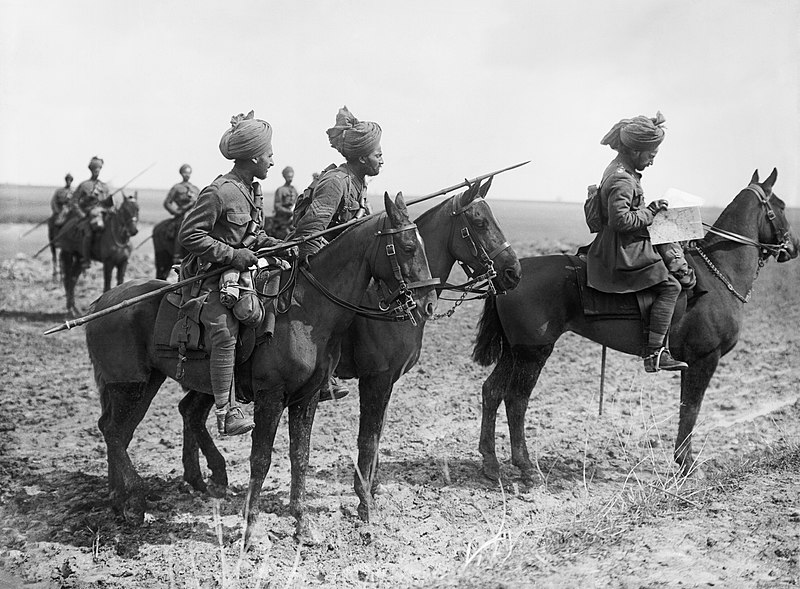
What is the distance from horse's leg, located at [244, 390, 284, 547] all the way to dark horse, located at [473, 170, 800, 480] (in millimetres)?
2119

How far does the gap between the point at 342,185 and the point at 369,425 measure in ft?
5.35

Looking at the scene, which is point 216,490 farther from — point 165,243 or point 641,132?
point 165,243

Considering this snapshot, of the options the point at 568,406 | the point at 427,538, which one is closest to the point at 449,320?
the point at 568,406

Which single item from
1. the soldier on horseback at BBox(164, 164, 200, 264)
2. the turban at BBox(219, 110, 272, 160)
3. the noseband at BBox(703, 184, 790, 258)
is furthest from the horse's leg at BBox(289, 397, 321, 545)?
the soldier on horseback at BBox(164, 164, 200, 264)

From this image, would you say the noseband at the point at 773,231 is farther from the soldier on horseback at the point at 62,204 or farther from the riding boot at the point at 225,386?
the soldier on horseback at the point at 62,204

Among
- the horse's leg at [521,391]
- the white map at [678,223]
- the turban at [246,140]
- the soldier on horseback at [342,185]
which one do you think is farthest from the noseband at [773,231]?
the turban at [246,140]

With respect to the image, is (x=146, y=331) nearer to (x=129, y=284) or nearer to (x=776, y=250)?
(x=129, y=284)

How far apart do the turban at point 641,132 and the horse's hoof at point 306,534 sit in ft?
11.6

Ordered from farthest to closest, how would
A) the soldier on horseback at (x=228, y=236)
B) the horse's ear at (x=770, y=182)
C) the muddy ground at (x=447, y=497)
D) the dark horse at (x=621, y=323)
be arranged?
the horse's ear at (x=770, y=182) → the dark horse at (x=621, y=323) → the soldier on horseback at (x=228, y=236) → the muddy ground at (x=447, y=497)

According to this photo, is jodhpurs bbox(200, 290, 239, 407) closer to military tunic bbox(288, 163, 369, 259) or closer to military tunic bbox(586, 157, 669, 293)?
military tunic bbox(288, 163, 369, 259)

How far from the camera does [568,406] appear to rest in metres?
8.66

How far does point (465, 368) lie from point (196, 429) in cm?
451

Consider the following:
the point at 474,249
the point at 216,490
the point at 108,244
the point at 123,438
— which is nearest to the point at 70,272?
the point at 108,244

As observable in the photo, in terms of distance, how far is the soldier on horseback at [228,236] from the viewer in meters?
4.91
